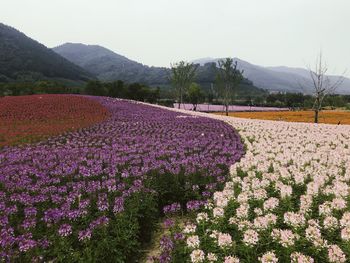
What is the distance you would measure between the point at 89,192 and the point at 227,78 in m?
56.3

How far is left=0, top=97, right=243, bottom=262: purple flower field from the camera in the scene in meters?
6.59

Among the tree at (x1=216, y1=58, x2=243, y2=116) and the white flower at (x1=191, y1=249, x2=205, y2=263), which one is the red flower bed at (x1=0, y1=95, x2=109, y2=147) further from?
the tree at (x1=216, y1=58, x2=243, y2=116)

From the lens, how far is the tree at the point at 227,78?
6148 cm

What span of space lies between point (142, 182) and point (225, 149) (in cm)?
542

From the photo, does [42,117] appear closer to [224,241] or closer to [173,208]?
[173,208]

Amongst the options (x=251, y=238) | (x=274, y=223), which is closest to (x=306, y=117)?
(x=274, y=223)

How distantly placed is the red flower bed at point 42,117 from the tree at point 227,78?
30352 millimetres

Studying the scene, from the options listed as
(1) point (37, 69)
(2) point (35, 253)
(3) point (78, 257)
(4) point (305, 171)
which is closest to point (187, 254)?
(3) point (78, 257)

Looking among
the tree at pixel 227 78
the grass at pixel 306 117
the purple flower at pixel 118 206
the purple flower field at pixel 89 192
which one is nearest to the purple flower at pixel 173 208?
the purple flower field at pixel 89 192

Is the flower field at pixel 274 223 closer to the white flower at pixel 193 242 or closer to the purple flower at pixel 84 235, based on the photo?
the white flower at pixel 193 242

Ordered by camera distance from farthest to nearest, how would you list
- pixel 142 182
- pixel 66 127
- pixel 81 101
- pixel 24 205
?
pixel 81 101 < pixel 66 127 < pixel 142 182 < pixel 24 205

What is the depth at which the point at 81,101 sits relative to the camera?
38.3 metres

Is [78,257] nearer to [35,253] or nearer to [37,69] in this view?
[35,253]

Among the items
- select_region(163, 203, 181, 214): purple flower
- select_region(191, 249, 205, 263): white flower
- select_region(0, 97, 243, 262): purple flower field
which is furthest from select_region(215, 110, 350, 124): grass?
select_region(191, 249, 205, 263): white flower
